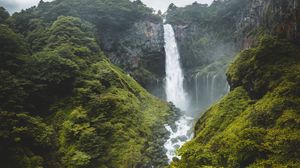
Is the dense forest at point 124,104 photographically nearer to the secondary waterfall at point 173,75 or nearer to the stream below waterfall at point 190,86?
the stream below waterfall at point 190,86

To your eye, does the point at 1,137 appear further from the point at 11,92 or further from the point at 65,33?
the point at 65,33

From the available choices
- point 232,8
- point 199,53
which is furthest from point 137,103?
point 232,8

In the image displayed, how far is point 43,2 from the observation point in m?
52.7

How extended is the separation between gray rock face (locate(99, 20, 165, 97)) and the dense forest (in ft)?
0.80

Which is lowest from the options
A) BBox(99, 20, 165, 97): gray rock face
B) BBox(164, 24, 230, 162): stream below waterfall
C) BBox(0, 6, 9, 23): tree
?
BBox(164, 24, 230, 162): stream below waterfall

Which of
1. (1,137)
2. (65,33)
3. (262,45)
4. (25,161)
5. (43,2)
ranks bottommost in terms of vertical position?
(25,161)

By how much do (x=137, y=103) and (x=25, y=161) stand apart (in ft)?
52.3

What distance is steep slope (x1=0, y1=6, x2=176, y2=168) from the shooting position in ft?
78.2

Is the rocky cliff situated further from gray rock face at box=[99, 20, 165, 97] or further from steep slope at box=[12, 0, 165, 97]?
steep slope at box=[12, 0, 165, 97]

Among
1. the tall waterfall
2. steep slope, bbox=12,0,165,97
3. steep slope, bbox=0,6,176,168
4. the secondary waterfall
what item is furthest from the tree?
the tall waterfall

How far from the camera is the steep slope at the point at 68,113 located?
23828 millimetres

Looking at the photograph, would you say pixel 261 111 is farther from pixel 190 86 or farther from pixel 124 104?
pixel 190 86

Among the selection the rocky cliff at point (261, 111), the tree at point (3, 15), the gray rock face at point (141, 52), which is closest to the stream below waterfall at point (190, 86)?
the gray rock face at point (141, 52)

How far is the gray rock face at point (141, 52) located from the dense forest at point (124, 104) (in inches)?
9.6
